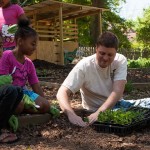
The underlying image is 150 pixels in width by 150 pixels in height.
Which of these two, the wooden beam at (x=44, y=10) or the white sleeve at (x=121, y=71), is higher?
the wooden beam at (x=44, y=10)

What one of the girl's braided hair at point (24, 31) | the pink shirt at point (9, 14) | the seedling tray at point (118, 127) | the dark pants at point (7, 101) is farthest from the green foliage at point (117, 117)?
the pink shirt at point (9, 14)

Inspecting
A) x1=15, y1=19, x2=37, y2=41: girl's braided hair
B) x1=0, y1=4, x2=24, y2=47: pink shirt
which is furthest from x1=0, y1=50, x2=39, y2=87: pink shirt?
x1=0, y1=4, x2=24, y2=47: pink shirt

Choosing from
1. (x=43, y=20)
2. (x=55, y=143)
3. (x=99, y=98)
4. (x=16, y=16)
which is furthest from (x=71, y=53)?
(x=55, y=143)

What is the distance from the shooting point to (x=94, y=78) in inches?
166

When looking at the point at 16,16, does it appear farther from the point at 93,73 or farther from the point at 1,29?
the point at 93,73

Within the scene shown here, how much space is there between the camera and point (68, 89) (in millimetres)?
4152

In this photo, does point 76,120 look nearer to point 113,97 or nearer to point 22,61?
point 113,97

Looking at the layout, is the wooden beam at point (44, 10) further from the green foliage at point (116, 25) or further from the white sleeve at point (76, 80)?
the green foliage at point (116, 25)

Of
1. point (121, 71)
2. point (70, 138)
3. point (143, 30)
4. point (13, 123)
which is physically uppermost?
point (121, 71)

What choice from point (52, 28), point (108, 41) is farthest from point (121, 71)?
point (52, 28)

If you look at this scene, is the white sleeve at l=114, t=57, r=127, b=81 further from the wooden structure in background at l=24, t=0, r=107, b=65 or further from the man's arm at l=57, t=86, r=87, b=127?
the wooden structure in background at l=24, t=0, r=107, b=65

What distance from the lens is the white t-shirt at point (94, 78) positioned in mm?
4160

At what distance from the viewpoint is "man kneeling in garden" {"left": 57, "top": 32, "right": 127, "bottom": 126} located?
4.04 m

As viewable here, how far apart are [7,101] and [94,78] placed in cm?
112
